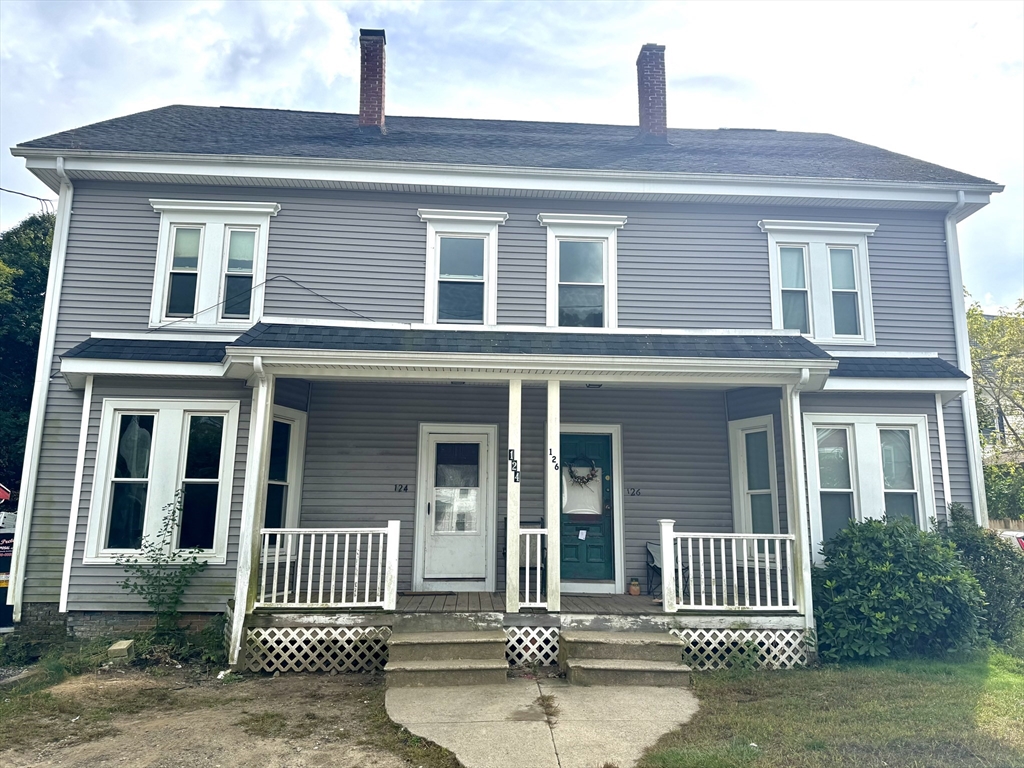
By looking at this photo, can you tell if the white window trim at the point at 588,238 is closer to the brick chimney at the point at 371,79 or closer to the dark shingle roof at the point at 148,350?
the brick chimney at the point at 371,79

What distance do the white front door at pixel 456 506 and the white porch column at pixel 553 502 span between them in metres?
1.91

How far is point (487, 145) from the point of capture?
1035cm

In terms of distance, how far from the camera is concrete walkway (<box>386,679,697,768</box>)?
14.5ft

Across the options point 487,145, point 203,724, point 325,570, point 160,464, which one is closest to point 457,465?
point 325,570

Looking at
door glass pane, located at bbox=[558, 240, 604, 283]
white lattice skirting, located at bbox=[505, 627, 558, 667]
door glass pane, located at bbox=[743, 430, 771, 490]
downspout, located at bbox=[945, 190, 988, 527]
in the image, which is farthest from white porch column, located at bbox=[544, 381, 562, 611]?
downspout, located at bbox=[945, 190, 988, 527]

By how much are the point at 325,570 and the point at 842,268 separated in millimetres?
8474

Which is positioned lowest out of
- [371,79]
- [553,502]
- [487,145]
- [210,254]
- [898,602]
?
[898,602]

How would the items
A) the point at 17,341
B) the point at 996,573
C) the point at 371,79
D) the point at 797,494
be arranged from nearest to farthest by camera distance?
1. the point at 797,494
2. the point at 996,573
3. the point at 371,79
4. the point at 17,341

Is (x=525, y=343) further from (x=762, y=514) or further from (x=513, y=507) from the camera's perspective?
(x=762, y=514)

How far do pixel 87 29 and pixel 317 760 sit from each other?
11.6 meters

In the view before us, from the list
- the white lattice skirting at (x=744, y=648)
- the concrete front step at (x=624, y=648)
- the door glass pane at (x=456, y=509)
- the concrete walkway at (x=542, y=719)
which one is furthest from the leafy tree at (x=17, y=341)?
the white lattice skirting at (x=744, y=648)

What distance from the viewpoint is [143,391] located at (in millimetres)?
8055

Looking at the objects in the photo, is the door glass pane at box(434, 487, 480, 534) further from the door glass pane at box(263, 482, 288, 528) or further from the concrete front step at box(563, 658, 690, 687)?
the concrete front step at box(563, 658, 690, 687)

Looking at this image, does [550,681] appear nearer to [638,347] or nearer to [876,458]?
[638,347]
